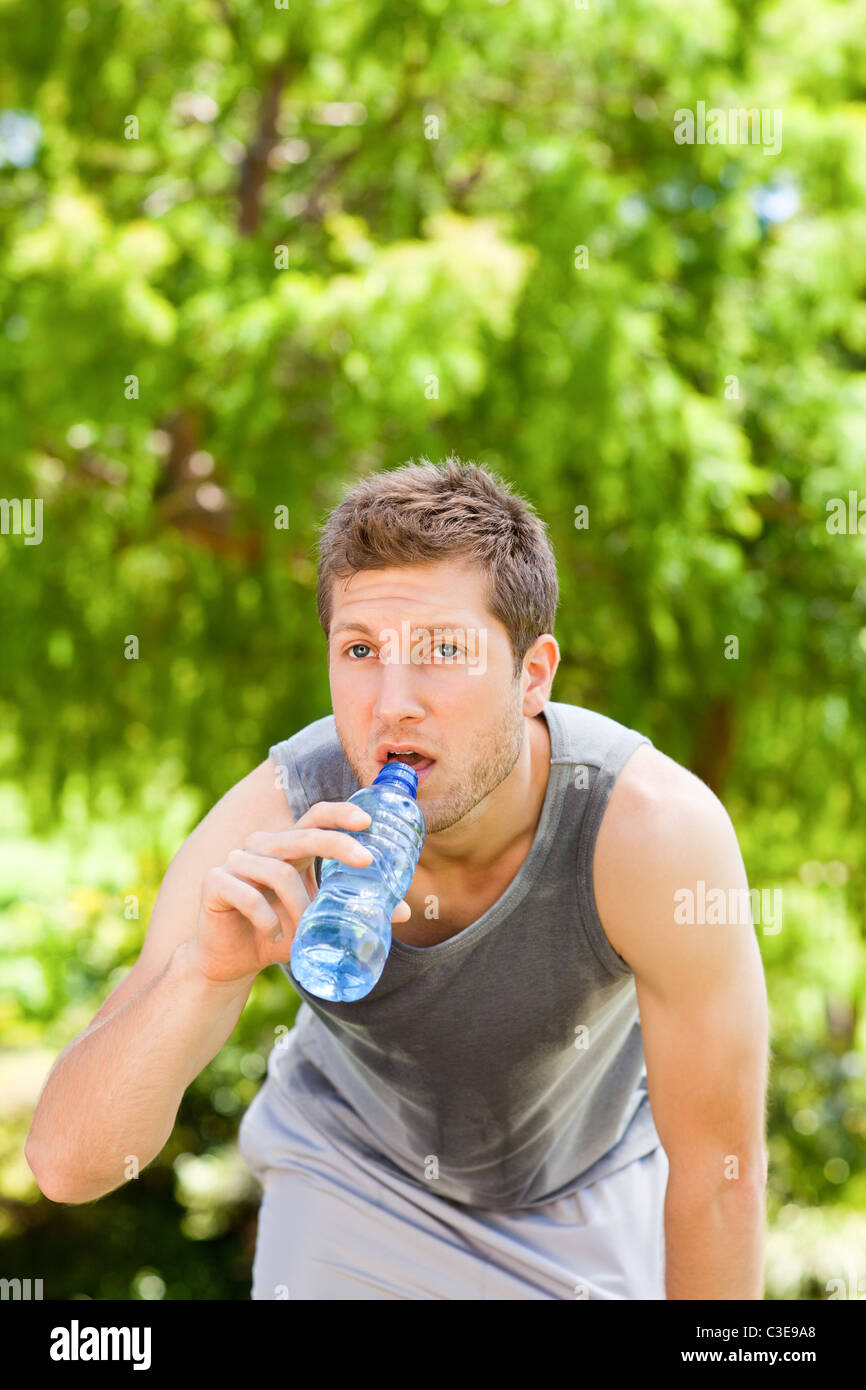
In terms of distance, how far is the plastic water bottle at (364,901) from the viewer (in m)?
1.68

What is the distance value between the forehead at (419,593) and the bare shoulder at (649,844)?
0.36 m

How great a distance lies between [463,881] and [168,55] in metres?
4.75

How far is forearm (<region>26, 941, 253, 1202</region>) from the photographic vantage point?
6.11ft

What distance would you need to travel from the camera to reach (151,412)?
189 inches

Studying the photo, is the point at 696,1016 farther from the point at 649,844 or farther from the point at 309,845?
the point at 309,845

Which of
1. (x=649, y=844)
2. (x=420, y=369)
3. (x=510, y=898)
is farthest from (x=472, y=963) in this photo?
(x=420, y=369)

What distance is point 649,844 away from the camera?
2.04 meters

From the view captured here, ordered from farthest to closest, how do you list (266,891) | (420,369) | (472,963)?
(420,369), (472,963), (266,891)

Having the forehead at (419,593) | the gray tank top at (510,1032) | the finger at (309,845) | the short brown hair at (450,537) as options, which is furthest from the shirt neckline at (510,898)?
the finger at (309,845)

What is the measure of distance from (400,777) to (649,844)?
1.44ft

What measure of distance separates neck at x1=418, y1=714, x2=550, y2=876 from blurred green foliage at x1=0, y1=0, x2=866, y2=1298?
106 inches

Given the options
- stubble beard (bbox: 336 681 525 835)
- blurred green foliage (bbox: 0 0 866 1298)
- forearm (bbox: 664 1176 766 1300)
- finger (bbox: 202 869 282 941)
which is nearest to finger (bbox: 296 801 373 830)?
finger (bbox: 202 869 282 941)

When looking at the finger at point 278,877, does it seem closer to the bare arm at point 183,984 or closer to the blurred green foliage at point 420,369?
the bare arm at point 183,984

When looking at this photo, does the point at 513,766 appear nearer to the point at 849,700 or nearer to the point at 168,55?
the point at 849,700
